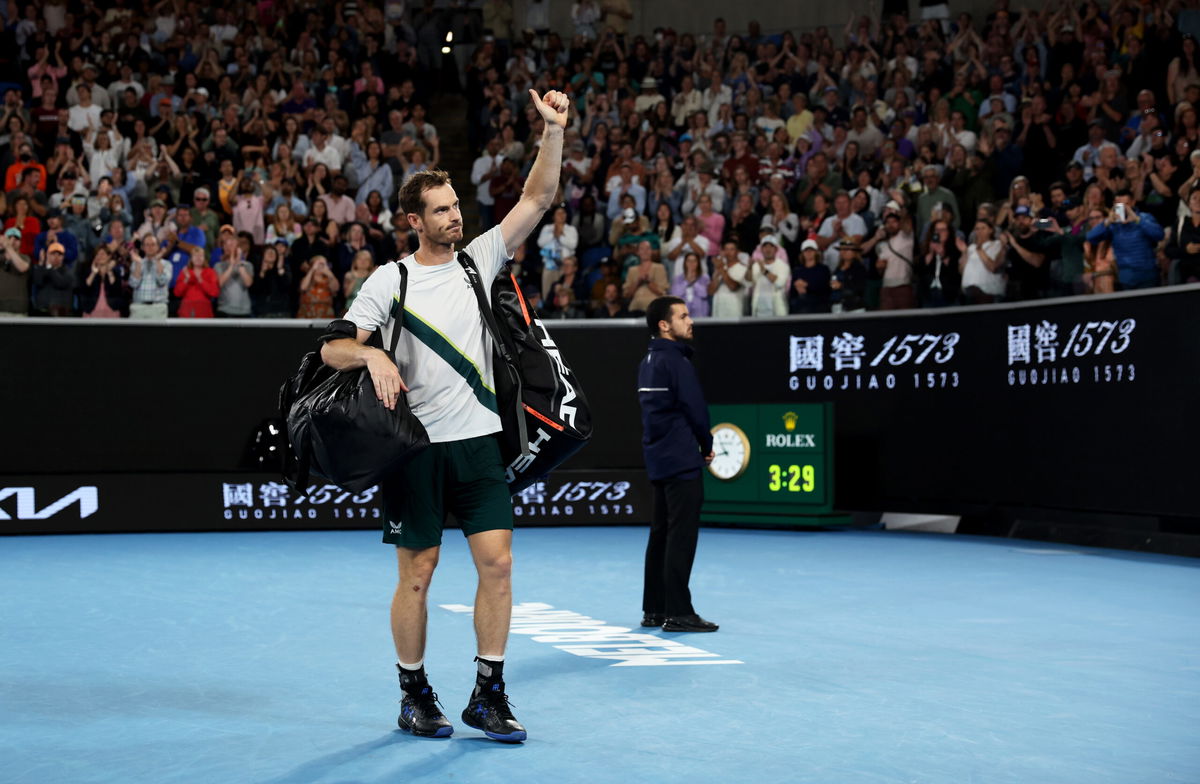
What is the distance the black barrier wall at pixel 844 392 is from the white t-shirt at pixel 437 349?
9298 millimetres

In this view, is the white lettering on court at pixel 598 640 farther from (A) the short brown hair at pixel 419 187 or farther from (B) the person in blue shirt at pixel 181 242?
(B) the person in blue shirt at pixel 181 242

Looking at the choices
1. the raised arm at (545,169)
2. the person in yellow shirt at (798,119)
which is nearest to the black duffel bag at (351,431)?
the raised arm at (545,169)

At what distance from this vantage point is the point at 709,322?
659 inches

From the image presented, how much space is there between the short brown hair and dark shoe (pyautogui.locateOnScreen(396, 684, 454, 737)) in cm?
190

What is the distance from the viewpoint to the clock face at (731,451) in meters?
16.1

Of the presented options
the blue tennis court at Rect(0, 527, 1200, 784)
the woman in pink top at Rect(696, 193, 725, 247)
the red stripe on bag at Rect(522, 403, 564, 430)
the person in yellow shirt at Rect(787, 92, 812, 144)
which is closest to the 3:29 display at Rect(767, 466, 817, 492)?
the woman in pink top at Rect(696, 193, 725, 247)

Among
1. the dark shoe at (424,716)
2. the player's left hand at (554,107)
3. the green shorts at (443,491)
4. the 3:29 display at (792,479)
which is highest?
the player's left hand at (554,107)

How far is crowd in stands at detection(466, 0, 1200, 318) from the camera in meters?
14.4

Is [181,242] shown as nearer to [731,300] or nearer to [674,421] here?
[731,300]

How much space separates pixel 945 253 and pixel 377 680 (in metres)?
10.2

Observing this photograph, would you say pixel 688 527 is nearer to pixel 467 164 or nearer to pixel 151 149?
pixel 151 149

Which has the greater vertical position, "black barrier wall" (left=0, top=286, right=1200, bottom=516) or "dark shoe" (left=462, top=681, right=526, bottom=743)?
"black barrier wall" (left=0, top=286, right=1200, bottom=516)

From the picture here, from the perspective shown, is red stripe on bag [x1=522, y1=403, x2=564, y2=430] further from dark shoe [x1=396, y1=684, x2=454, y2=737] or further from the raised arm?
dark shoe [x1=396, y1=684, x2=454, y2=737]

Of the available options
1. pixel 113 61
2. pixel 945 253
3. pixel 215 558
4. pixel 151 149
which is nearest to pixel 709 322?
pixel 945 253
